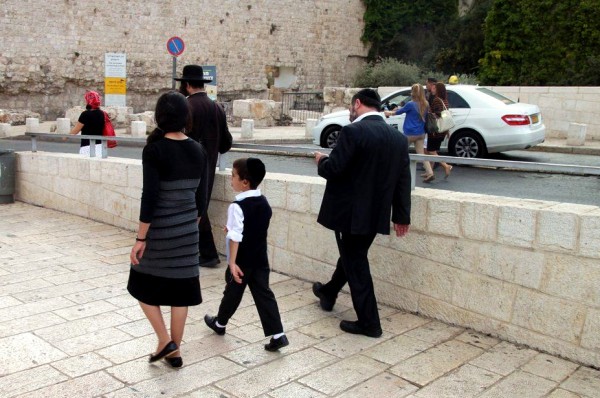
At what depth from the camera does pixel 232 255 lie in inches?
161

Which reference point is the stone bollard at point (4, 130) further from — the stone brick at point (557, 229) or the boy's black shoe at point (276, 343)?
the stone brick at point (557, 229)

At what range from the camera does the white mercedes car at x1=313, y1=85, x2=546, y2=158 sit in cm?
1139

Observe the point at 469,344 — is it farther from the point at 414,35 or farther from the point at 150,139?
the point at 414,35

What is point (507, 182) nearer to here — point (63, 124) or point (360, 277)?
point (360, 277)

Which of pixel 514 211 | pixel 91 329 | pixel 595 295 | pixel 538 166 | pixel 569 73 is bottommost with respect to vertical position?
pixel 91 329

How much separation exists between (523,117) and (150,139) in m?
9.00

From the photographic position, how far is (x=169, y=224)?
3816 mm

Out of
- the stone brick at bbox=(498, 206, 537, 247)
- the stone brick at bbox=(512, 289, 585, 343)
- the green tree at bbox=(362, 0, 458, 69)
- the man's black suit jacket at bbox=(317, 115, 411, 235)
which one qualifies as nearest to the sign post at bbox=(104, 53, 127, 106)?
the green tree at bbox=(362, 0, 458, 69)

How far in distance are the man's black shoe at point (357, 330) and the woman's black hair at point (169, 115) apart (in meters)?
1.77

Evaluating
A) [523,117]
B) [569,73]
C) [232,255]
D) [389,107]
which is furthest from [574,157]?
[232,255]

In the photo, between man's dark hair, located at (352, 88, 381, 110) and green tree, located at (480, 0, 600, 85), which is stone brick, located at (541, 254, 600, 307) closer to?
man's dark hair, located at (352, 88, 381, 110)

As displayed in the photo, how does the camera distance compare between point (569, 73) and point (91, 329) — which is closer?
point (91, 329)

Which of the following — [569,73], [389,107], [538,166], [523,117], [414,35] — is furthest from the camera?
[414,35]

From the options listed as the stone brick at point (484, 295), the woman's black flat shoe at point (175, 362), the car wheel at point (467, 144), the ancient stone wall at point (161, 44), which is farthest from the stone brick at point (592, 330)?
the ancient stone wall at point (161, 44)
